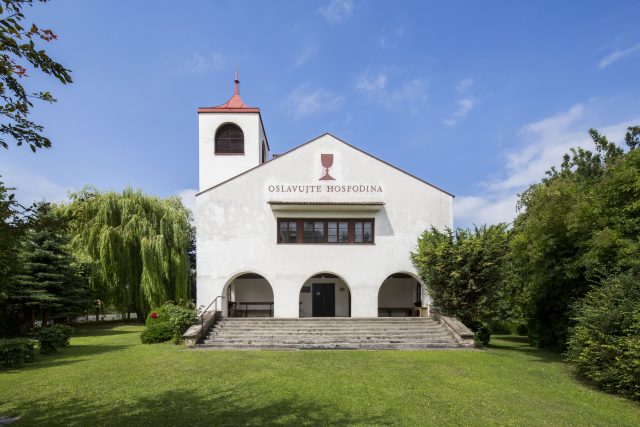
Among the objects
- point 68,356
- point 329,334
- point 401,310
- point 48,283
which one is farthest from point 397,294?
point 48,283

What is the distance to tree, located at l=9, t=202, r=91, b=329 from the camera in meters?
18.4

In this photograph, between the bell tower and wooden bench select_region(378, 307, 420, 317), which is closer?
wooden bench select_region(378, 307, 420, 317)

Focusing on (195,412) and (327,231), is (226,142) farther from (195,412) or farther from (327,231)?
(195,412)

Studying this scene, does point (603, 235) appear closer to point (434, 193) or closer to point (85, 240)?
point (434, 193)

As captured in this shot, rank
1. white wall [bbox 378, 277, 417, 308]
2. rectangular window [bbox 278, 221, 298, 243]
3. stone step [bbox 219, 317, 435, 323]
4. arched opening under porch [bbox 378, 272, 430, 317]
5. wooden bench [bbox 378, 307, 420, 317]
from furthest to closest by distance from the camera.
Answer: white wall [bbox 378, 277, 417, 308], arched opening under porch [bbox 378, 272, 430, 317], wooden bench [bbox 378, 307, 420, 317], rectangular window [bbox 278, 221, 298, 243], stone step [bbox 219, 317, 435, 323]

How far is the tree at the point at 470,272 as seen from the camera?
15.6 meters

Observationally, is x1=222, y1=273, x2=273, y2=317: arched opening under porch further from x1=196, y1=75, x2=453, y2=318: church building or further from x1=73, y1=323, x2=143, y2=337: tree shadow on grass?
x1=73, y1=323, x2=143, y2=337: tree shadow on grass

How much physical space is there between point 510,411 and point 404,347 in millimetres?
7280

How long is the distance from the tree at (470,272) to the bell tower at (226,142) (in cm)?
1236

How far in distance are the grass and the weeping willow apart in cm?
880

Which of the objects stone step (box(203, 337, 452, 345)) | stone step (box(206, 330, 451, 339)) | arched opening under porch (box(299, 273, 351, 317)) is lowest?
stone step (box(203, 337, 452, 345))

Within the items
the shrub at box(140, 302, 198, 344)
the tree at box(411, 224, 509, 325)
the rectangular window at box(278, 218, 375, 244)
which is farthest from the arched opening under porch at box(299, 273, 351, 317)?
the shrub at box(140, 302, 198, 344)

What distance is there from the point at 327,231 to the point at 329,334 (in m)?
5.12

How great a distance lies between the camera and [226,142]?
23.4 m
